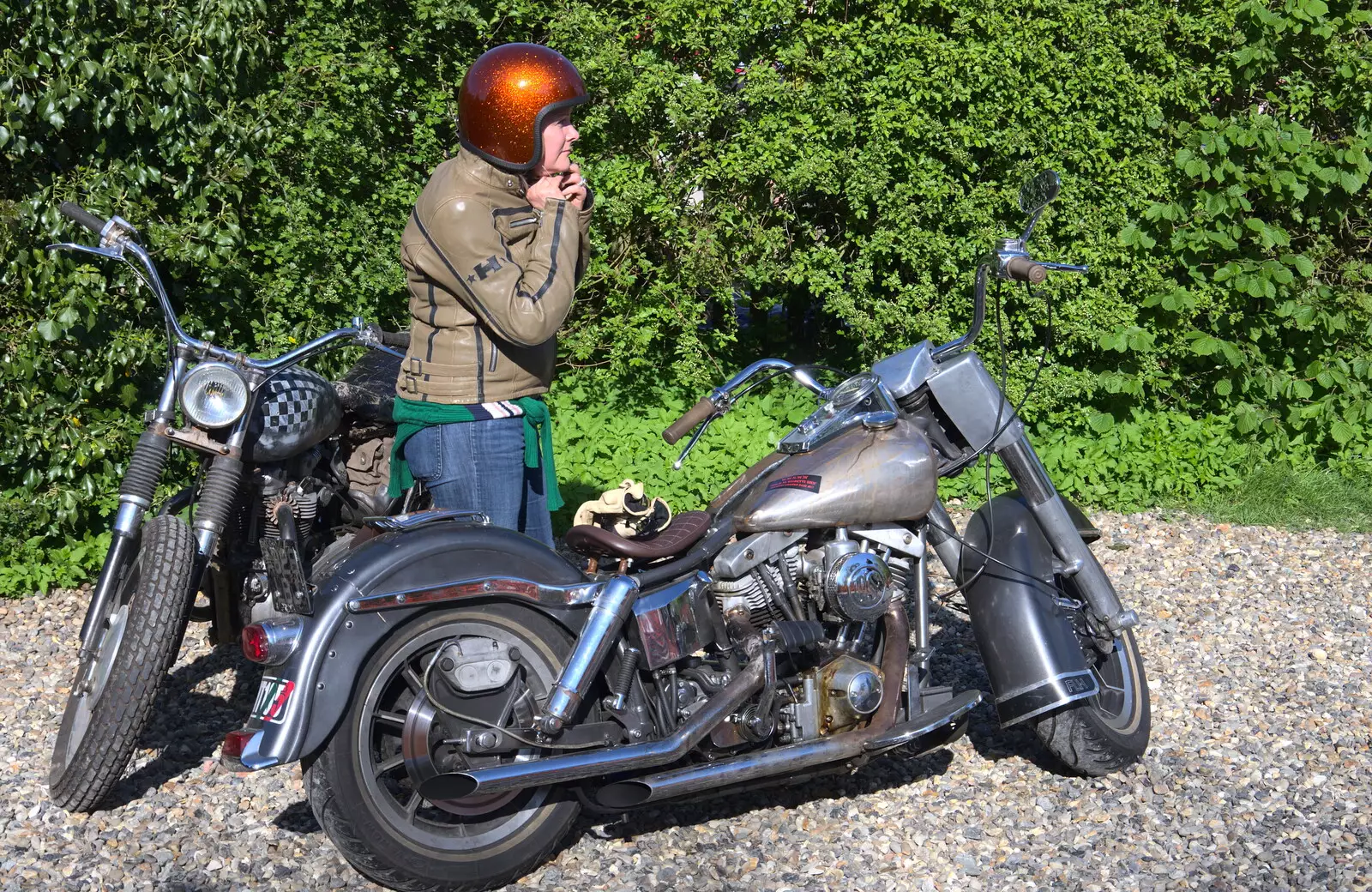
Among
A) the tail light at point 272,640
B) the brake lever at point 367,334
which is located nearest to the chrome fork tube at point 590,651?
the tail light at point 272,640

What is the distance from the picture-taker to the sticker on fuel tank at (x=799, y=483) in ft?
11.5

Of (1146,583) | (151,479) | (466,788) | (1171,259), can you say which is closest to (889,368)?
(466,788)

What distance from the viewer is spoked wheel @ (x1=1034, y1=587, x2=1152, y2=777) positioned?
387 cm

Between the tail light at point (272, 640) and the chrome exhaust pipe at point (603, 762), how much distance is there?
44cm

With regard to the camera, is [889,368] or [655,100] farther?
[655,100]

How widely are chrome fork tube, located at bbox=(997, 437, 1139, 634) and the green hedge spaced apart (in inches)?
102

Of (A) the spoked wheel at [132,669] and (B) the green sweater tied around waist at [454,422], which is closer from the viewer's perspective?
(A) the spoked wheel at [132,669]

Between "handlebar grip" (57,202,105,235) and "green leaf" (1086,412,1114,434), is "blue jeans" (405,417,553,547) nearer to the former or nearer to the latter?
"handlebar grip" (57,202,105,235)

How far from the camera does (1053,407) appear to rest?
673cm

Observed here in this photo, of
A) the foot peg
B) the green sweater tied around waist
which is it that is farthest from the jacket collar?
the foot peg

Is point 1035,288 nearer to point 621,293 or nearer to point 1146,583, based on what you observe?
point 1146,583

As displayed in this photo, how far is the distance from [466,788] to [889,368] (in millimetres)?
1638

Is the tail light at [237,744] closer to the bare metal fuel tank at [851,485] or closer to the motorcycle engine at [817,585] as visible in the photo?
the motorcycle engine at [817,585]

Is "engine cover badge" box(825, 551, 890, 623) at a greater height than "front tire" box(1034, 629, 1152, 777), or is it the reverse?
"engine cover badge" box(825, 551, 890, 623)
